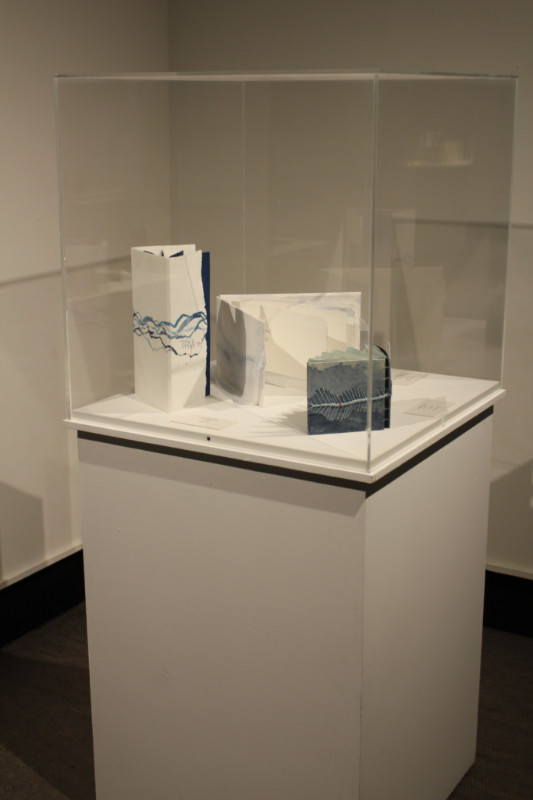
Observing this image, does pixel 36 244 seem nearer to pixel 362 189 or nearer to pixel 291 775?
pixel 362 189

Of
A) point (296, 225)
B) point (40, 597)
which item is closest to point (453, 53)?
point (296, 225)

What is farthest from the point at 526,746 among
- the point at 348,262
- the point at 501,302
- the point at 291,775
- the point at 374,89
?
the point at 374,89

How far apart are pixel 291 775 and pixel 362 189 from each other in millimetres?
1055

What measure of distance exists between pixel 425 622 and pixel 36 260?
5.17ft

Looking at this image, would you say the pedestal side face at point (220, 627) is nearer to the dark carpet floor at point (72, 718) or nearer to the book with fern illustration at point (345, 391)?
the book with fern illustration at point (345, 391)

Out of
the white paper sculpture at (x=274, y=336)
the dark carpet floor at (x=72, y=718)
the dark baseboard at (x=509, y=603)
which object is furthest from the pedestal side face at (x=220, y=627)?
the dark baseboard at (x=509, y=603)

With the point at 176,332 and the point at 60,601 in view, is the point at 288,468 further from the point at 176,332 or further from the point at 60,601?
the point at 60,601

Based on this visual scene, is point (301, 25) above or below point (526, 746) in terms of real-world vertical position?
above

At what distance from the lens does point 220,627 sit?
5.54 ft

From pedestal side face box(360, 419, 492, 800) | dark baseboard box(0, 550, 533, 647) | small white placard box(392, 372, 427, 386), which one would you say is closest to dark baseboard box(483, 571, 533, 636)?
dark baseboard box(0, 550, 533, 647)

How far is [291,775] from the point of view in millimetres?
1673

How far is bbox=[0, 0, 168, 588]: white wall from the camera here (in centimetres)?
257

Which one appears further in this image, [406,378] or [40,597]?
[40,597]

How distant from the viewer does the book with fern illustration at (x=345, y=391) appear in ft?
5.05
